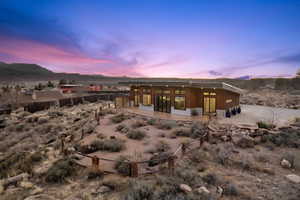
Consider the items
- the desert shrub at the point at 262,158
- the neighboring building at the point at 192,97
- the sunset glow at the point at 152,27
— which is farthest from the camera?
the sunset glow at the point at 152,27

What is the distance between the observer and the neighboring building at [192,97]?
43.8ft

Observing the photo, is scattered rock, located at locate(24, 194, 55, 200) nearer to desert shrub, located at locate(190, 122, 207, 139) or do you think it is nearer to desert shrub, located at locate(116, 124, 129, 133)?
desert shrub, located at locate(116, 124, 129, 133)

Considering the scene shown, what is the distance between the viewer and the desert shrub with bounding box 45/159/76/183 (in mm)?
4891

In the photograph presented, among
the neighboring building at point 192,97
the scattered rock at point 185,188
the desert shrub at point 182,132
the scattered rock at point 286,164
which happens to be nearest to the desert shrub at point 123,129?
the desert shrub at point 182,132

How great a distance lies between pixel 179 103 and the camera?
14227 mm

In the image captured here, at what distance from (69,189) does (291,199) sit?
6.02 m

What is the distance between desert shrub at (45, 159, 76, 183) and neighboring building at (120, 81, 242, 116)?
1044 cm

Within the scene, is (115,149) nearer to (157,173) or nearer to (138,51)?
(157,173)

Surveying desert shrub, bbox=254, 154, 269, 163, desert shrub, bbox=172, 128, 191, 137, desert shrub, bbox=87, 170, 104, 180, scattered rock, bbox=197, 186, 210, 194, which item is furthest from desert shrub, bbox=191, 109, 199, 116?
desert shrub, bbox=87, 170, 104, 180

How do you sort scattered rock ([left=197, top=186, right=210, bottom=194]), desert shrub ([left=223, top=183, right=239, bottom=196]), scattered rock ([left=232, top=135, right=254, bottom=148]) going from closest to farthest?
scattered rock ([left=197, top=186, right=210, bottom=194])
desert shrub ([left=223, top=183, right=239, bottom=196])
scattered rock ([left=232, top=135, right=254, bottom=148])

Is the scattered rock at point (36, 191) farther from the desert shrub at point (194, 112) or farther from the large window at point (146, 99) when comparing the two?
the large window at point (146, 99)

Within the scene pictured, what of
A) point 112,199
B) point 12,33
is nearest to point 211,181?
point 112,199

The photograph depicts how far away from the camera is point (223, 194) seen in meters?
4.02

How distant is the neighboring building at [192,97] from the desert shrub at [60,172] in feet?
34.3
